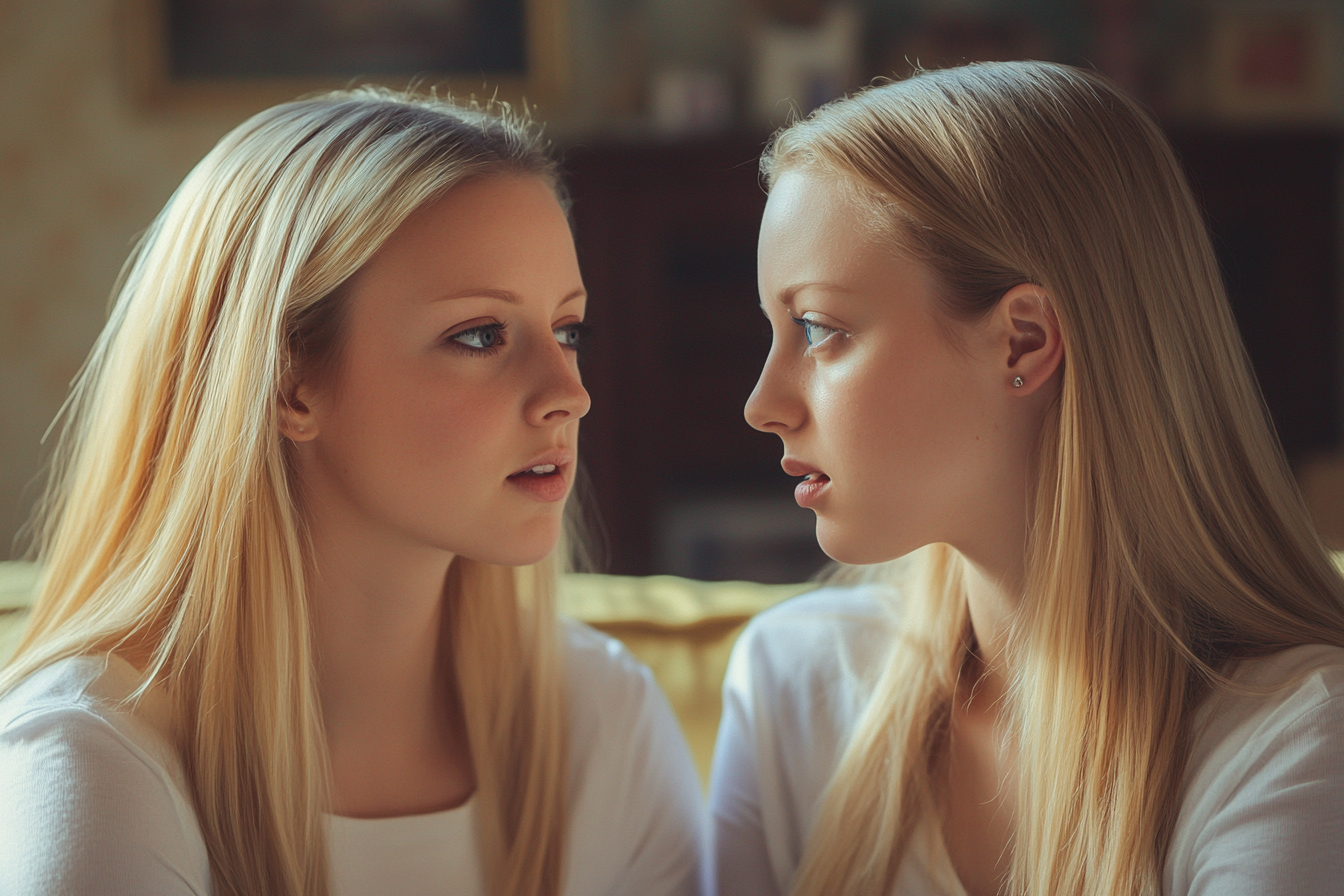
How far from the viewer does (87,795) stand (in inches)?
36.0

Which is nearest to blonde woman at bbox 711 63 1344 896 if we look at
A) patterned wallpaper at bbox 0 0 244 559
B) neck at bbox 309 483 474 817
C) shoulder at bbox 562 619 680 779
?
shoulder at bbox 562 619 680 779

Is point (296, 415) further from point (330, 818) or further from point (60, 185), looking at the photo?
point (60, 185)

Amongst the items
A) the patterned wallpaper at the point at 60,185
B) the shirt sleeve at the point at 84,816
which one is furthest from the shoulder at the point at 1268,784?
the patterned wallpaper at the point at 60,185

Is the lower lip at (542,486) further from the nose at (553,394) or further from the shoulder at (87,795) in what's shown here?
the shoulder at (87,795)

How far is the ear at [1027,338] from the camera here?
1004 mm

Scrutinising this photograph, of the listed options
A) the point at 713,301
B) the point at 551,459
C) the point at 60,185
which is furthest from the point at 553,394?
the point at 60,185

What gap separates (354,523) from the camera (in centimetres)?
115

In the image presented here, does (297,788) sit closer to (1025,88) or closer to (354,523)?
(354,523)

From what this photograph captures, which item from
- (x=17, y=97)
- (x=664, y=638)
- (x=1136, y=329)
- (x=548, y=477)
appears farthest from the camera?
(x=17, y=97)

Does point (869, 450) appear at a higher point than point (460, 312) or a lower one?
lower

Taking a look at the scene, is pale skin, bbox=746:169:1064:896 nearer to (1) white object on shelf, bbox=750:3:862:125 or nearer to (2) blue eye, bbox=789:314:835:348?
(2) blue eye, bbox=789:314:835:348

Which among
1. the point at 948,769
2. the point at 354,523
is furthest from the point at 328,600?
the point at 948,769

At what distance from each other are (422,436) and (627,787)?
1.52ft

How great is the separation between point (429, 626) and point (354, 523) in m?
0.17
